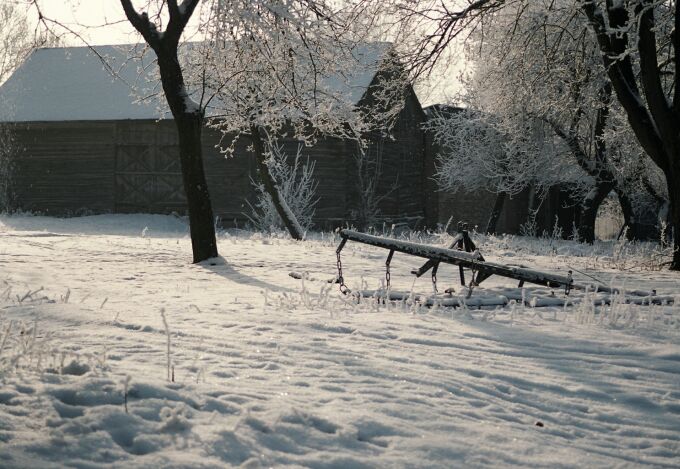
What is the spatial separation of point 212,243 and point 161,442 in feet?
29.8

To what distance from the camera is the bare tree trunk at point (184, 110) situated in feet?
38.2

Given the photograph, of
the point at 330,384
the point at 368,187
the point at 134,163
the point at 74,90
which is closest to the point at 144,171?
the point at 134,163

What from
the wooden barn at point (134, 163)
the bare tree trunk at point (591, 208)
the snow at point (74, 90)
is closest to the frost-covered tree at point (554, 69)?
the bare tree trunk at point (591, 208)

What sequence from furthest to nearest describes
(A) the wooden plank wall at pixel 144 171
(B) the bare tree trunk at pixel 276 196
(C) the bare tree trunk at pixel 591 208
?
1. (A) the wooden plank wall at pixel 144 171
2. (C) the bare tree trunk at pixel 591 208
3. (B) the bare tree trunk at pixel 276 196

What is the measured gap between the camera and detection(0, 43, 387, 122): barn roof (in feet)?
83.3

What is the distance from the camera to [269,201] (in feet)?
65.7

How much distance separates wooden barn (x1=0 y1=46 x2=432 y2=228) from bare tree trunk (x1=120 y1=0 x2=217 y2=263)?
11.3 meters

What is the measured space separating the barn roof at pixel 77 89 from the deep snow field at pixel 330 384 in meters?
17.7

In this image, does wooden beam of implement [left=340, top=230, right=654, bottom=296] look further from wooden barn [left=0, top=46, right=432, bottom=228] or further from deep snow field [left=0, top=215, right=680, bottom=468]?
wooden barn [left=0, top=46, right=432, bottom=228]

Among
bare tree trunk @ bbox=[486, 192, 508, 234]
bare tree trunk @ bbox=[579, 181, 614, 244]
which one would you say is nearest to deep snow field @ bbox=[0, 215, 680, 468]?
bare tree trunk @ bbox=[579, 181, 614, 244]

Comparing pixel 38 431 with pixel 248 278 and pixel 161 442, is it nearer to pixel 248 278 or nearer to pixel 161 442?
pixel 161 442

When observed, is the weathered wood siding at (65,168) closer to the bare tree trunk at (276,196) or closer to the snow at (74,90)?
the snow at (74,90)

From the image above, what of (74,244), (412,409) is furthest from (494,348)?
(74,244)

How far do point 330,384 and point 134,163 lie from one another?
22612mm
